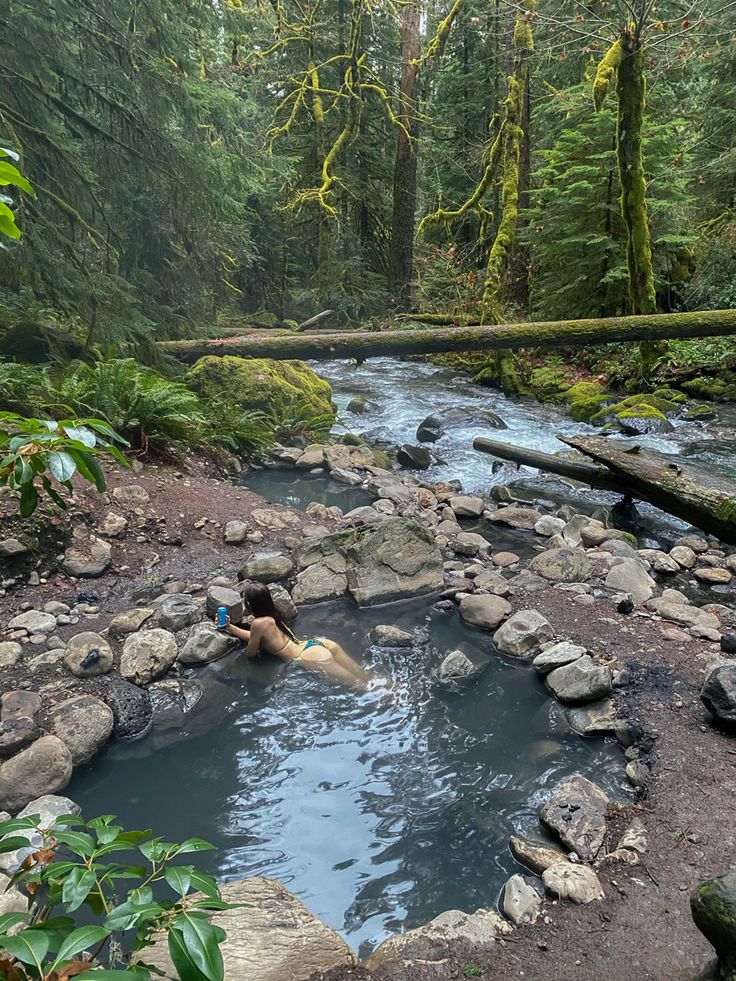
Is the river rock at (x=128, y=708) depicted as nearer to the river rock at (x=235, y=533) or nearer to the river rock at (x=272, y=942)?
the river rock at (x=272, y=942)

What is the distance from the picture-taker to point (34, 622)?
473 cm

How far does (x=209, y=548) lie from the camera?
251 inches

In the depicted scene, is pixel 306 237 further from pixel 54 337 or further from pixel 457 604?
pixel 457 604

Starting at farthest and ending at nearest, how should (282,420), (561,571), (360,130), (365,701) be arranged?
(360,130) → (282,420) → (561,571) → (365,701)

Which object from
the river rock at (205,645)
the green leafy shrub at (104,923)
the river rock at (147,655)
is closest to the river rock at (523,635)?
the river rock at (205,645)

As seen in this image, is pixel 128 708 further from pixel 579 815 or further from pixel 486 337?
pixel 486 337

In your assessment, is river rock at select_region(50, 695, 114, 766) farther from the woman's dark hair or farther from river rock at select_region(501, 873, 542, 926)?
river rock at select_region(501, 873, 542, 926)

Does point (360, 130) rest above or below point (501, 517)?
above

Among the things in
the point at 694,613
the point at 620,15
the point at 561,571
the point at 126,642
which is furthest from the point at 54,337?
the point at 620,15

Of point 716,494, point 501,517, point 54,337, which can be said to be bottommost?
point 501,517

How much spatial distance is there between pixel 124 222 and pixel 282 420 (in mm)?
3739

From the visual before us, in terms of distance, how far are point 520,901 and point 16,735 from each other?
285 centimetres

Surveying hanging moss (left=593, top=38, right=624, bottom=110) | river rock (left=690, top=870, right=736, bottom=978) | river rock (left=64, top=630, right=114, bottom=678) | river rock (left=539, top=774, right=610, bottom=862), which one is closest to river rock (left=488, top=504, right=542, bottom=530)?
river rock (left=539, top=774, right=610, bottom=862)

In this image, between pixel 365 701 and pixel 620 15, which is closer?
pixel 365 701
